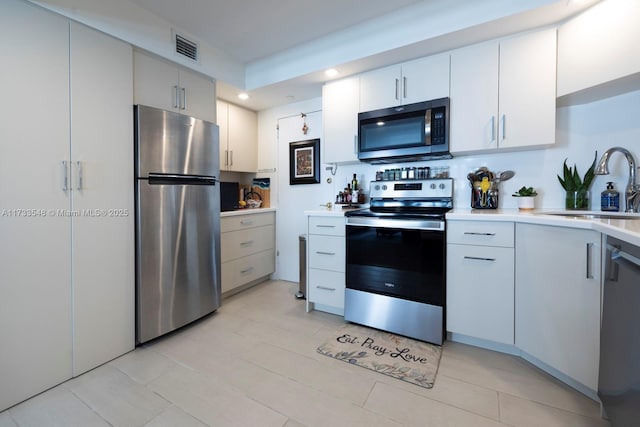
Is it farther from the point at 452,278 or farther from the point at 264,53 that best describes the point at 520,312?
the point at 264,53

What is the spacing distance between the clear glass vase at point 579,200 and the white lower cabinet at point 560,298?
61 centimetres

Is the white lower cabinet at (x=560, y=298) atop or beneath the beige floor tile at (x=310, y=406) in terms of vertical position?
atop

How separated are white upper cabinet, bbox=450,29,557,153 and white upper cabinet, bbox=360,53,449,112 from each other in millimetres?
95

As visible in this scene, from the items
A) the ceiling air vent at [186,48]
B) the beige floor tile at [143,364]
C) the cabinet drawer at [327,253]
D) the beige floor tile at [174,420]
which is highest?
the ceiling air vent at [186,48]

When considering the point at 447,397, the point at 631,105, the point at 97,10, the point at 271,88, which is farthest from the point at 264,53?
the point at 447,397

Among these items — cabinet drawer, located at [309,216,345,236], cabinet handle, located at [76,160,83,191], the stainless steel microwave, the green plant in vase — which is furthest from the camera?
cabinet drawer, located at [309,216,345,236]

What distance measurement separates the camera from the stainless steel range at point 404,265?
6.45ft

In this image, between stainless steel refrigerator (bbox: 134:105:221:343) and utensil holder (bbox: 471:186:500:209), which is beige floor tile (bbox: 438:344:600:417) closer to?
utensil holder (bbox: 471:186:500:209)

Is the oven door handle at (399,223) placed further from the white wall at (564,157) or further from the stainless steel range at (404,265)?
the white wall at (564,157)

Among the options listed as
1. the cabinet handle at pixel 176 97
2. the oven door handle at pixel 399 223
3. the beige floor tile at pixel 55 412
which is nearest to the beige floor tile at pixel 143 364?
the beige floor tile at pixel 55 412

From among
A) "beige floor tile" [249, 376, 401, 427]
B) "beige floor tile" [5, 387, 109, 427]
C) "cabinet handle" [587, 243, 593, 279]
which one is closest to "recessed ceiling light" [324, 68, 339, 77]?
"cabinet handle" [587, 243, 593, 279]

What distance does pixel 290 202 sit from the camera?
11.4 feet

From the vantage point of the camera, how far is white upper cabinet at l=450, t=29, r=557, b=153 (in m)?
1.87

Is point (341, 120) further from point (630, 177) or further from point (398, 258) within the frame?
point (630, 177)
